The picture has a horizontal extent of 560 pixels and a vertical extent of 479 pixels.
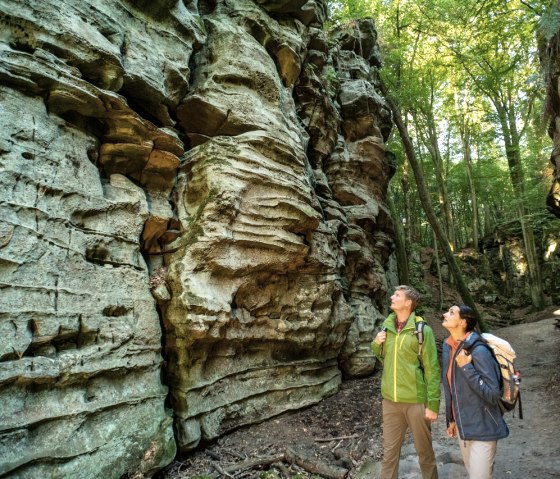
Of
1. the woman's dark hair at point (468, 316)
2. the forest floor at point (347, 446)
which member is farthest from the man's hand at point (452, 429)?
the forest floor at point (347, 446)

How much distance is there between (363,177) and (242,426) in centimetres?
1099

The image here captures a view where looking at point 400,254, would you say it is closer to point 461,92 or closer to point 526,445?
point 526,445

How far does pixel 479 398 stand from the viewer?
3.53m

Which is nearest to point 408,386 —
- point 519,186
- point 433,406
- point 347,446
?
point 433,406

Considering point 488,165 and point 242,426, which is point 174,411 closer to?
point 242,426

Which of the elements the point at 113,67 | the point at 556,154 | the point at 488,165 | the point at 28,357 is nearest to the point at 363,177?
the point at 556,154

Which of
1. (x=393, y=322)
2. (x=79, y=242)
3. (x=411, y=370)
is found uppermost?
(x=79, y=242)

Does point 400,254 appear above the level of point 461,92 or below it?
below

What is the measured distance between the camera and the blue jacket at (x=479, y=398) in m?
3.42

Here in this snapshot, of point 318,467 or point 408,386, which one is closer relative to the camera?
point 408,386

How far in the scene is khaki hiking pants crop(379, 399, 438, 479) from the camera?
13.9 ft

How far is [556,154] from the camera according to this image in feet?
33.0

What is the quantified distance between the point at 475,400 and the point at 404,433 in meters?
1.29

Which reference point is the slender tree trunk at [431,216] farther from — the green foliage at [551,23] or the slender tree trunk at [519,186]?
the green foliage at [551,23]
